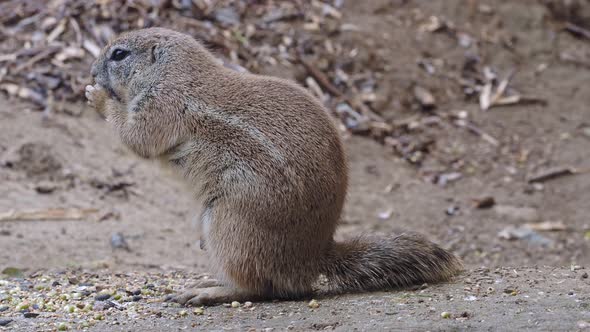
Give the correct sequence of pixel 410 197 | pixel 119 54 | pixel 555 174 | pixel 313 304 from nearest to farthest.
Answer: pixel 313 304 → pixel 119 54 → pixel 410 197 → pixel 555 174

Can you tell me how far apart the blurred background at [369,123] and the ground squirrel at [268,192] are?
1.88m

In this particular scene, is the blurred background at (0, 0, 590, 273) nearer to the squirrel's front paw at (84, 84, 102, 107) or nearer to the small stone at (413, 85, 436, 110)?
the small stone at (413, 85, 436, 110)

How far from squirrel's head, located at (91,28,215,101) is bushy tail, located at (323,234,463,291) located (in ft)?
5.19

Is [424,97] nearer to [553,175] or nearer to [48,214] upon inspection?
[553,175]

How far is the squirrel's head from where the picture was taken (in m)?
5.42

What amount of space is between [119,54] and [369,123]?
189 inches

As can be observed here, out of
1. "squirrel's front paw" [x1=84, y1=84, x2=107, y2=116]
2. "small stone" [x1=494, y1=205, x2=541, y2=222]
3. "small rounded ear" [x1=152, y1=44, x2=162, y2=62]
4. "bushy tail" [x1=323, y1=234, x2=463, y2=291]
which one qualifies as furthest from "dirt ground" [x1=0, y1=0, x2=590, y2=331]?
"small rounded ear" [x1=152, y1=44, x2=162, y2=62]

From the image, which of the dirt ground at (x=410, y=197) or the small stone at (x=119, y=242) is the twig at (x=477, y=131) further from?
the small stone at (x=119, y=242)

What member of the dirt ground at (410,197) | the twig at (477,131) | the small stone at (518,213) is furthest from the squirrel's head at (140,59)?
the twig at (477,131)

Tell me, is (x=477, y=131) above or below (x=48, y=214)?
below

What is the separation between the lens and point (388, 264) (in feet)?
15.8

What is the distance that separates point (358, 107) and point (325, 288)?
5.38 m

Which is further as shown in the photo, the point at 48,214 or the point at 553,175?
→ the point at 553,175

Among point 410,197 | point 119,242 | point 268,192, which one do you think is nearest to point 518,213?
point 410,197
